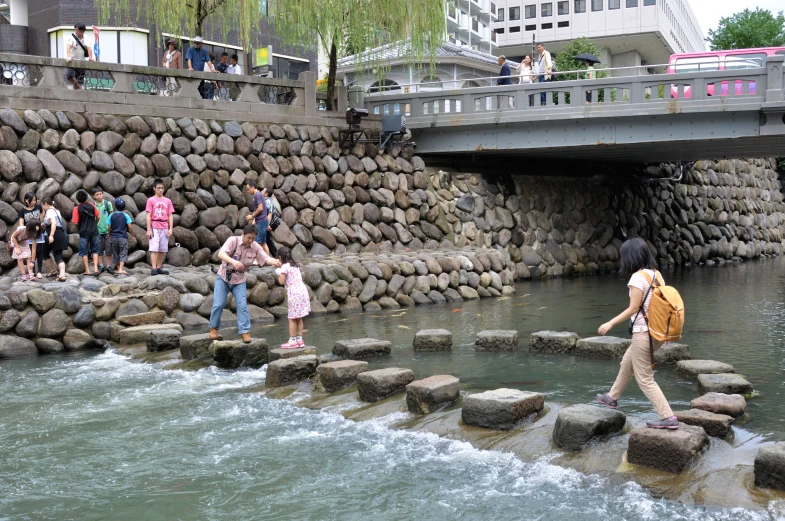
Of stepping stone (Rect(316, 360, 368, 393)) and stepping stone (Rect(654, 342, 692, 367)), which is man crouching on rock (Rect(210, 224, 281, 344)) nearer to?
stepping stone (Rect(316, 360, 368, 393))

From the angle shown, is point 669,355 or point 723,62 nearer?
point 669,355

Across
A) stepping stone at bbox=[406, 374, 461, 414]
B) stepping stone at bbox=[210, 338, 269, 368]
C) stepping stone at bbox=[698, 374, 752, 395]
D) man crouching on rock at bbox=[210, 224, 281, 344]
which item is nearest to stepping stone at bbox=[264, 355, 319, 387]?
stepping stone at bbox=[210, 338, 269, 368]

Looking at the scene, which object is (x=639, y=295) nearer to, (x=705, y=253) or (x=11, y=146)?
(x=11, y=146)

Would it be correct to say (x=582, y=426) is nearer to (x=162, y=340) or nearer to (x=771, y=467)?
(x=771, y=467)

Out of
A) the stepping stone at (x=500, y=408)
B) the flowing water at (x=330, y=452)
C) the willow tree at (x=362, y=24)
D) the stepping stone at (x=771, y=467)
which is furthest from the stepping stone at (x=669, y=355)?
the willow tree at (x=362, y=24)

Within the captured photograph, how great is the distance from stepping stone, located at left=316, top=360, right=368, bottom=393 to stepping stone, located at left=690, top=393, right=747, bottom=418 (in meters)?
4.29

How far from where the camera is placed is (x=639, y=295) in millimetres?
7582

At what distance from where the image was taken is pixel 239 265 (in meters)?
12.2

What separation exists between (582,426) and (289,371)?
4678 mm

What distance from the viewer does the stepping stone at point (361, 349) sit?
12.5 m

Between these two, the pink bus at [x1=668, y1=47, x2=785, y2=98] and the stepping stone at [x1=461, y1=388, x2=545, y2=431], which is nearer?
the stepping stone at [x1=461, y1=388, x2=545, y2=431]

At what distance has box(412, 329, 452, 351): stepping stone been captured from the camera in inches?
523

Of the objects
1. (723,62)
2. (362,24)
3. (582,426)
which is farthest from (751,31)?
(582,426)

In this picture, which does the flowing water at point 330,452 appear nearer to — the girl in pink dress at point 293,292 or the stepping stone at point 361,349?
the stepping stone at point 361,349
